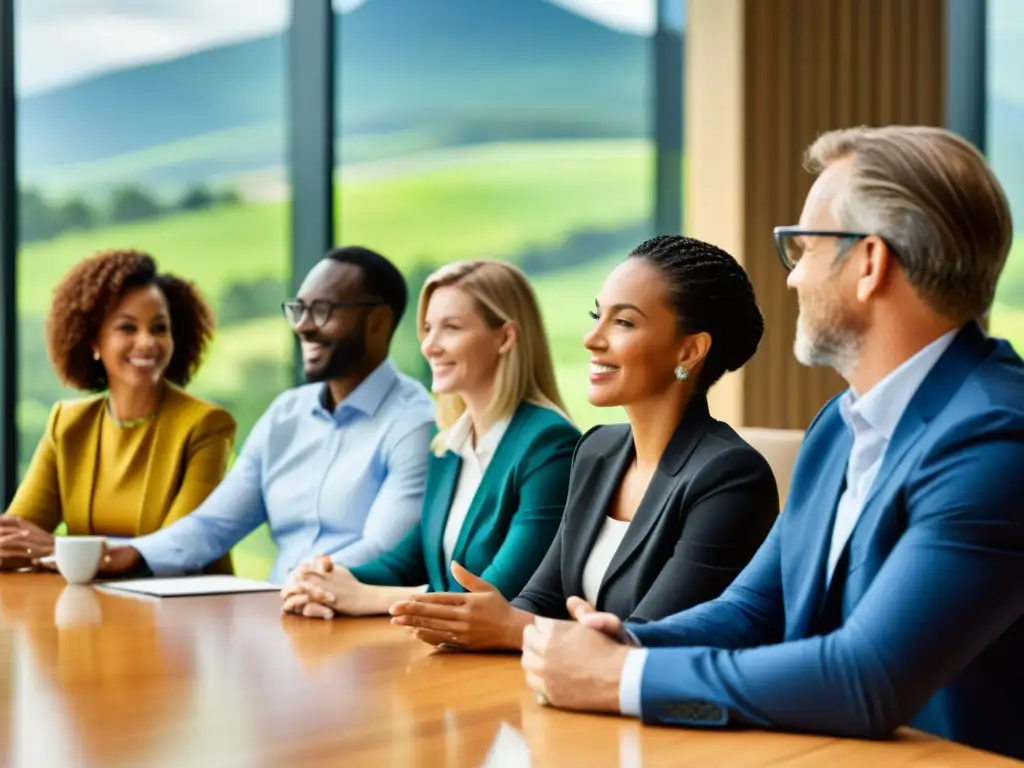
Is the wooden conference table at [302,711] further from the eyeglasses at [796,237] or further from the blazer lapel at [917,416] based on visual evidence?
the eyeglasses at [796,237]

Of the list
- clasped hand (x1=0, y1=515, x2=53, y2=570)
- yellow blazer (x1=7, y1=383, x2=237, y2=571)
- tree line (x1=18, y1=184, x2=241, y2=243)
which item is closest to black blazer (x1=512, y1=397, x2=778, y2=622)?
clasped hand (x1=0, y1=515, x2=53, y2=570)

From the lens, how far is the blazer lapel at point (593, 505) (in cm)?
219

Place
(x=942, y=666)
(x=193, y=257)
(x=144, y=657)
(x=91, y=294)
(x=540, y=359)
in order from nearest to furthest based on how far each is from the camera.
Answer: (x=942, y=666) < (x=144, y=657) < (x=540, y=359) < (x=91, y=294) < (x=193, y=257)

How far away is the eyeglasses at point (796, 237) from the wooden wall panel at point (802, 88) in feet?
9.65

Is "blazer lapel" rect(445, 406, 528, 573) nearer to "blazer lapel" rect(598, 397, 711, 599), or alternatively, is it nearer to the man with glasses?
the man with glasses

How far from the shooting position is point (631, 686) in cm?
151

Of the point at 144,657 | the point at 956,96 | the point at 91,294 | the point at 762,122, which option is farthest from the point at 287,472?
the point at 956,96

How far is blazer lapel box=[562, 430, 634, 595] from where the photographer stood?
2189 millimetres

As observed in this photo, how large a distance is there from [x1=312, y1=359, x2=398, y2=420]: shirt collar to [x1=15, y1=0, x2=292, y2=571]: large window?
209 inches

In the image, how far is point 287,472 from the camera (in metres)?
3.23

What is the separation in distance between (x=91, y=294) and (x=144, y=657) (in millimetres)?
1753

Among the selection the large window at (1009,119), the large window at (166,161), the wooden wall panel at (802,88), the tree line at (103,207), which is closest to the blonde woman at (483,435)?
the wooden wall panel at (802,88)

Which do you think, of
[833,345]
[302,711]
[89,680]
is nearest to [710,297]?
[833,345]

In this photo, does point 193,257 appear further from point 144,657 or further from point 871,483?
point 871,483
